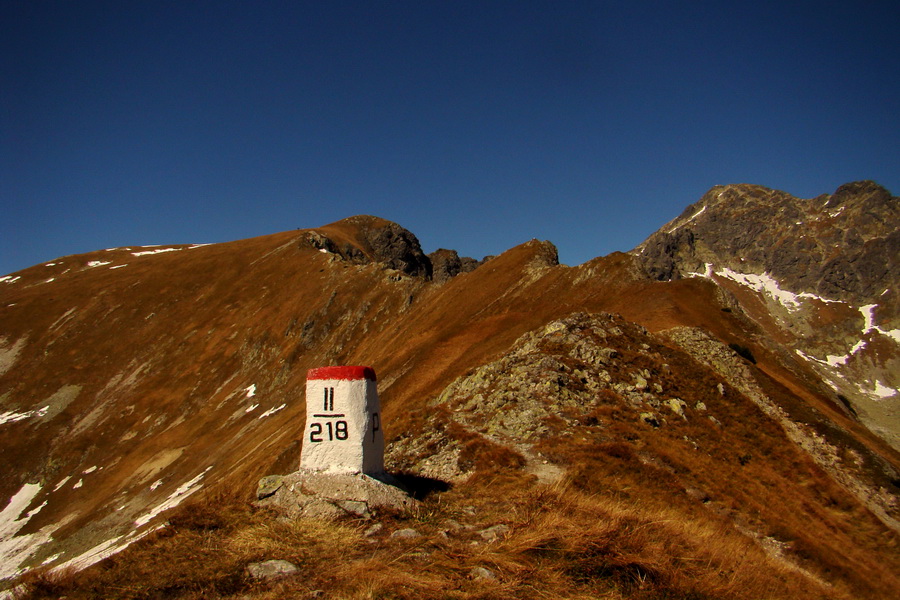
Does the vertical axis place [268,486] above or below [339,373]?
below

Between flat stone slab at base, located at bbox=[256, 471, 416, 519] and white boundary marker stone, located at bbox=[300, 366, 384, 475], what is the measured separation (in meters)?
0.28

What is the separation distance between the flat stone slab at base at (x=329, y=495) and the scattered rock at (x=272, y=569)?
2127 millimetres

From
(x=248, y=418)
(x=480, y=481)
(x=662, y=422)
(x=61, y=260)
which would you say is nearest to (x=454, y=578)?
(x=480, y=481)

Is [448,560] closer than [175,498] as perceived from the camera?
Yes

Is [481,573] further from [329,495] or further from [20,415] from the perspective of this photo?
[20,415]

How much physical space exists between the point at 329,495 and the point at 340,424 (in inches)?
59.2

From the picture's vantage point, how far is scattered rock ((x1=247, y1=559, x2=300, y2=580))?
748 cm

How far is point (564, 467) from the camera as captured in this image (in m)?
14.7

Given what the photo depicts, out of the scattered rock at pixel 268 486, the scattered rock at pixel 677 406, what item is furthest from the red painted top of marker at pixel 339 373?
the scattered rock at pixel 677 406

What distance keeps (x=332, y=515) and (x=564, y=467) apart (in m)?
7.35

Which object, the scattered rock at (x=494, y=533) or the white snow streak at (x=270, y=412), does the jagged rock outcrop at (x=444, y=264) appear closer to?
the white snow streak at (x=270, y=412)

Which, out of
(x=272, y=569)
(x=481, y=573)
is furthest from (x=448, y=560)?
(x=272, y=569)

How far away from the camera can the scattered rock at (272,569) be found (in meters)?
7.48

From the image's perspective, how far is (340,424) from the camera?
11406mm
